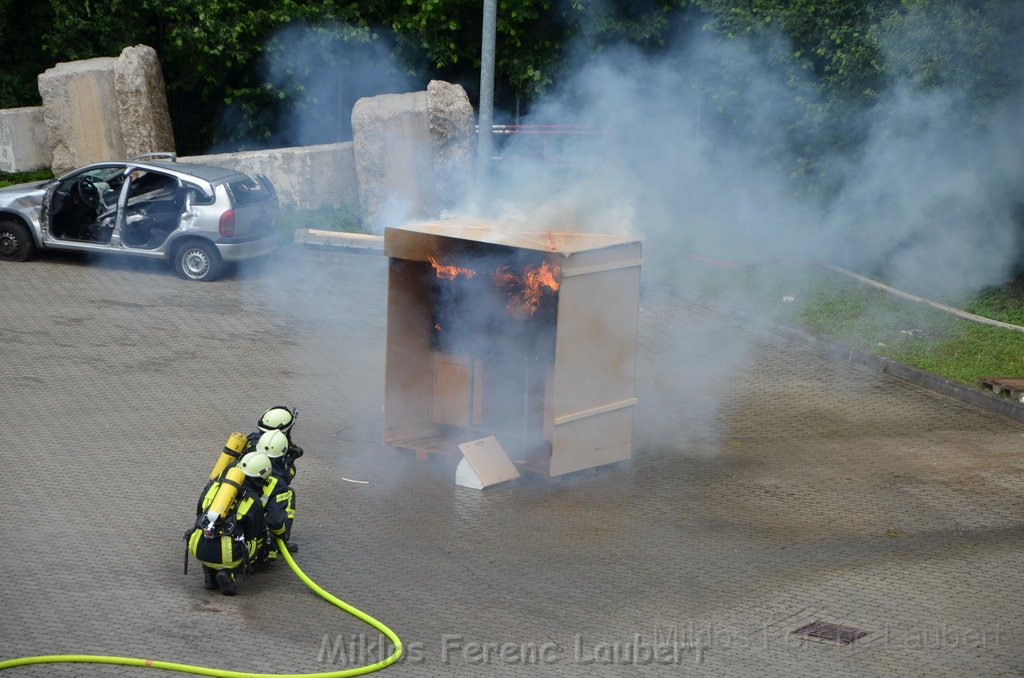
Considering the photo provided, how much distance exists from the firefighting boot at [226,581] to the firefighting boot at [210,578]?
0.03 meters

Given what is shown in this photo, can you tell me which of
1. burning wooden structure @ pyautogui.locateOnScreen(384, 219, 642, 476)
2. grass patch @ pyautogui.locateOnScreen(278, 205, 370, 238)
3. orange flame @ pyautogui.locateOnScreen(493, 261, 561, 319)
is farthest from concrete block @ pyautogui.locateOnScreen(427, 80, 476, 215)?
orange flame @ pyautogui.locateOnScreen(493, 261, 561, 319)

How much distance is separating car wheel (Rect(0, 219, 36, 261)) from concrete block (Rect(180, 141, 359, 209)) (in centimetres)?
333

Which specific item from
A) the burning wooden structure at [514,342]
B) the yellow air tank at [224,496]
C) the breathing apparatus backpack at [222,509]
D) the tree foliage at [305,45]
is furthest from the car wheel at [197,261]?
the yellow air tank at [224,496]

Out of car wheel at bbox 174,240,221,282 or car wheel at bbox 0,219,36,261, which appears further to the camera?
car wheel at bbox 0,219,36,261

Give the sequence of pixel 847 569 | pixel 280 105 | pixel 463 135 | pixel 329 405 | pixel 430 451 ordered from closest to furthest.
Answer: pixel 847 569 → pixel 430 451 → pixel 329 405 → pixel 463 135 → pixel 280 105

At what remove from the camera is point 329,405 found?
32.4 feet

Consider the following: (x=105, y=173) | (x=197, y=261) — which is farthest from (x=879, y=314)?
(x=105, y=173)

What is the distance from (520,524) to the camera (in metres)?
7.58

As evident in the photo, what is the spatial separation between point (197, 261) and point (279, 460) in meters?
7.49

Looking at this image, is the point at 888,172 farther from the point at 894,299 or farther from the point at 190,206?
the point at 190,206

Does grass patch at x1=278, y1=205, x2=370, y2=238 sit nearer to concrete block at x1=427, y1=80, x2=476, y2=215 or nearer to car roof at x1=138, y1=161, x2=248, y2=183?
concrete block at x1=427, y1=80, x2=476, y2=215

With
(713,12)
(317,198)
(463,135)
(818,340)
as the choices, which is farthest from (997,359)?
(317,198)

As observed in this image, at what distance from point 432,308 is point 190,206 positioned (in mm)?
5680

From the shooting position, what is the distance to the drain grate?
6.11m
